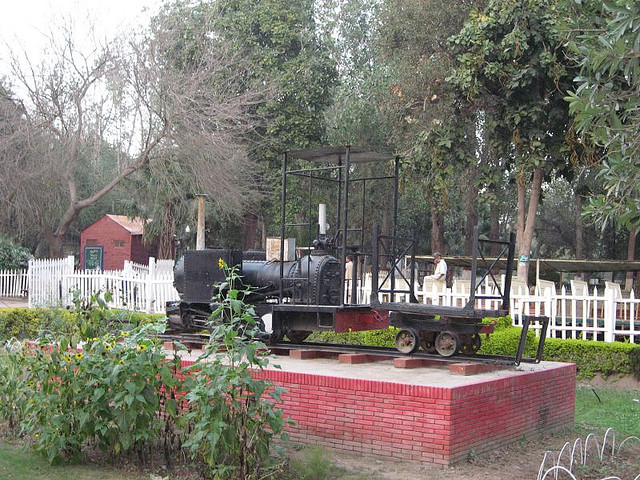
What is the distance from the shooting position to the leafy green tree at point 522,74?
17.7 meters

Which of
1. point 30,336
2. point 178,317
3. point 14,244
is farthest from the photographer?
point 14,244

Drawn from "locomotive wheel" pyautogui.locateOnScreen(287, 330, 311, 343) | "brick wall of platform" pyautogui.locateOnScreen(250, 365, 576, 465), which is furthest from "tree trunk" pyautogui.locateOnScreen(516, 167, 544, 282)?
"brick wall of platform" pyautogui.locateOnScreen(250, 365, 576, 465)

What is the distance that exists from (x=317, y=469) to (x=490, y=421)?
2086 mm

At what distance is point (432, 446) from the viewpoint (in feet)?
24.3

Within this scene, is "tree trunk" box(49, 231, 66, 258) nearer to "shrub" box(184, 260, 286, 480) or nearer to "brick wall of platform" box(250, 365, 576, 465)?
"brick wall of platform" box(250, 365, 576, 465)

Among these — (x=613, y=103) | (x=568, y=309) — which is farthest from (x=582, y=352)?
(x=613, y=103)

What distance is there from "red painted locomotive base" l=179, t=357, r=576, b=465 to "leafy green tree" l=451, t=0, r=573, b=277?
10.4 m

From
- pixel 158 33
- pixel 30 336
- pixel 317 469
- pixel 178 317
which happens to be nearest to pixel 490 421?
pixel 317 469

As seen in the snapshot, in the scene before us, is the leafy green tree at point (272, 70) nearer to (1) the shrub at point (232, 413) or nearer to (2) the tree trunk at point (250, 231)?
(2) the tree trunk at point (250, 231)

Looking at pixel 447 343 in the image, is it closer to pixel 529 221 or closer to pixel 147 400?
pixel 147 400

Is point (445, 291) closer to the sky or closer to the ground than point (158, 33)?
closer to the ground

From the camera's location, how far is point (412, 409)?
7.55 metres

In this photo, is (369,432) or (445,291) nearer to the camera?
(369,432)

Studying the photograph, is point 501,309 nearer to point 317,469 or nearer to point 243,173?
point 317,469
